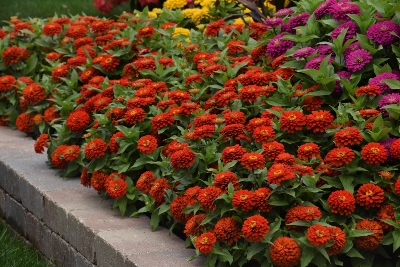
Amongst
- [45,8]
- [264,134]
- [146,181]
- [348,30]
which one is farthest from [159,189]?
[45,8]

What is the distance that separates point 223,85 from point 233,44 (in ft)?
1.68

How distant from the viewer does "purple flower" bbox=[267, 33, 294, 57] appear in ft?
12.4

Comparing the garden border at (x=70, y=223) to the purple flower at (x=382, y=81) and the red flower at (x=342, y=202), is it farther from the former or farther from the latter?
the purple flower at (x=382, y=81)

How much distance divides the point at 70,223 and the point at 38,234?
0.55 meters

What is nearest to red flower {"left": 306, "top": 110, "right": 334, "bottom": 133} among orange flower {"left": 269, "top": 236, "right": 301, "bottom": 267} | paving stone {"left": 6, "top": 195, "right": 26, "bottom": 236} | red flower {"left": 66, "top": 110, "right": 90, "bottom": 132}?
orange flower {"left": 269, "top": 236, "right": 301, "bottom": 267}

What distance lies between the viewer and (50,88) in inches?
189

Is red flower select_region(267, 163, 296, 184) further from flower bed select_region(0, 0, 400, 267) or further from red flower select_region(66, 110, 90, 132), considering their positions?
red flower select_region(66, 110, 90, 132)

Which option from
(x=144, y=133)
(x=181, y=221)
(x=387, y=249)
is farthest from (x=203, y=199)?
(x=144, y=133)

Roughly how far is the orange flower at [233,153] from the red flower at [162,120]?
58 centimetres

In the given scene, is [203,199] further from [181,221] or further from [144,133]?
[144,133]

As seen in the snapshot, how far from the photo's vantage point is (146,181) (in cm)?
345

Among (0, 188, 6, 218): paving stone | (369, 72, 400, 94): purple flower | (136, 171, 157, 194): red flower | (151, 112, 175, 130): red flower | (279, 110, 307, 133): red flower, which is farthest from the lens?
(0, 188, 6, 218): paving stone

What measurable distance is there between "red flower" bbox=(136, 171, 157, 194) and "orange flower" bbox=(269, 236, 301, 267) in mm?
896

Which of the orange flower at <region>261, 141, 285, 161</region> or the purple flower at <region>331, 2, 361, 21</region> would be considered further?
the purple flower at <region>331, 2, 361, 21</region>
